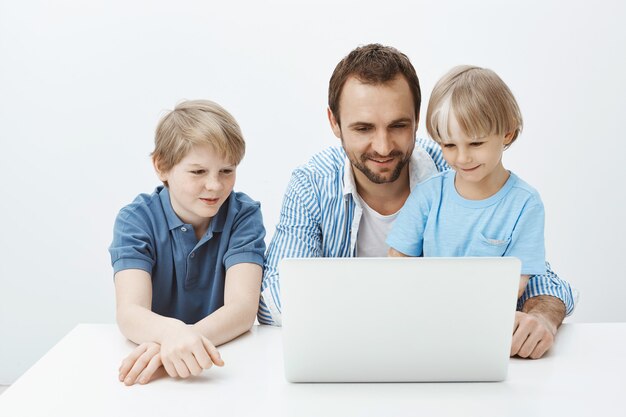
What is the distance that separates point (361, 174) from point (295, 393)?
95 centimetres

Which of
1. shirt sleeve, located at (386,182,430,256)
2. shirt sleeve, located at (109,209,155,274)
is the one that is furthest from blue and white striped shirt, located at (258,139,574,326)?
shirt sleeve, located at (109,209,155,274)

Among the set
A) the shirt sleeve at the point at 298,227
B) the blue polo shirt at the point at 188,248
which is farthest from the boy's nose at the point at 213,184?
the shirt sleeve at the point at 298,227

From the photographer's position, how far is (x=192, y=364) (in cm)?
137

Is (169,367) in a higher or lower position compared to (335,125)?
lower

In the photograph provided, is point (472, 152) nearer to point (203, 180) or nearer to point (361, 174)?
point (361, 174)

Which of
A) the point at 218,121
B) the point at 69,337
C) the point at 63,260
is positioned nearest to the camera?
the point at 69,337

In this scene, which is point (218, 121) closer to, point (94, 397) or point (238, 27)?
point (94, 397)

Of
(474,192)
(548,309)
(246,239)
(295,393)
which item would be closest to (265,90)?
(246,239)

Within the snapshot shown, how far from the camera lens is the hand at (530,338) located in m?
1.46

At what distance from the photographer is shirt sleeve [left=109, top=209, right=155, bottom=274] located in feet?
5.88

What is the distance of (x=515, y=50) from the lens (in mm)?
3521

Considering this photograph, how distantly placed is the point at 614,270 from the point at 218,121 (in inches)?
100

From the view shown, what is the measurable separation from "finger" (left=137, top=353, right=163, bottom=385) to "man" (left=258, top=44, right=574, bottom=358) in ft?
1.46

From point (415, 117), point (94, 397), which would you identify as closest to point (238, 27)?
point (415, 117)
